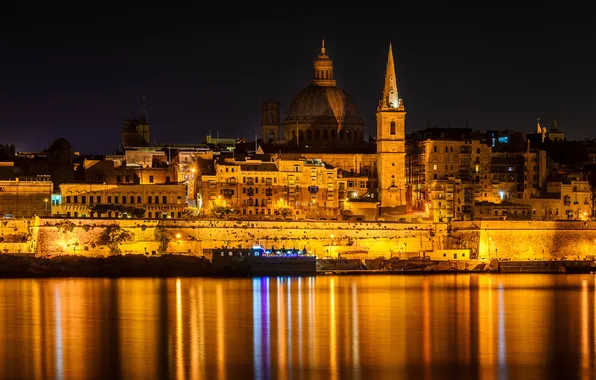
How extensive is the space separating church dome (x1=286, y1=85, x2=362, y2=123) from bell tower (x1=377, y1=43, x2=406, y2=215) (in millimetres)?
7896

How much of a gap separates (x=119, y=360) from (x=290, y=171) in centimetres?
4169

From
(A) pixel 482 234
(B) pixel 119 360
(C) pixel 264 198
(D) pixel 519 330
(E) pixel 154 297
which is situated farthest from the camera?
(C) pixel 264 198

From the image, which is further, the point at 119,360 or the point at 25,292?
the point at 25,292

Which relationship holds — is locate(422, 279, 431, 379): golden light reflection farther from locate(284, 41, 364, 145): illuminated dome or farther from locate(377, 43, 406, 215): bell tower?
locate(284, 41, 364, 145): illuminated dome

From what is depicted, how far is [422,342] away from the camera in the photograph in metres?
40.8

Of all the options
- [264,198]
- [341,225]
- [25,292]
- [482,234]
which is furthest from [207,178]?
[25,292]

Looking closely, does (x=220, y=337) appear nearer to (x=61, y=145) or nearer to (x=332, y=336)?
(x=332, y=336)

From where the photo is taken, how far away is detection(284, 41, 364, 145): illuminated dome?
8812 cm

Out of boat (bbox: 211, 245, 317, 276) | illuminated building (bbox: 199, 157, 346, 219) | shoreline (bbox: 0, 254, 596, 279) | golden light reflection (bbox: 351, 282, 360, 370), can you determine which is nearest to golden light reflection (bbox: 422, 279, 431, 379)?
golden light reflection (bbox: 351, 282, 360, 370)

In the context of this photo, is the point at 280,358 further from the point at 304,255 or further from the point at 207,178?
the point at 207,178

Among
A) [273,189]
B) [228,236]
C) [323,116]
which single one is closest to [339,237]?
[228,236]

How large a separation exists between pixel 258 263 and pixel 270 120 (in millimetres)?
26914

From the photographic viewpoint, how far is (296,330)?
43.8 meters

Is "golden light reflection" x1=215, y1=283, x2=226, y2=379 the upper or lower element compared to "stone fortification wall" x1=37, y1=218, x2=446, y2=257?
lower
